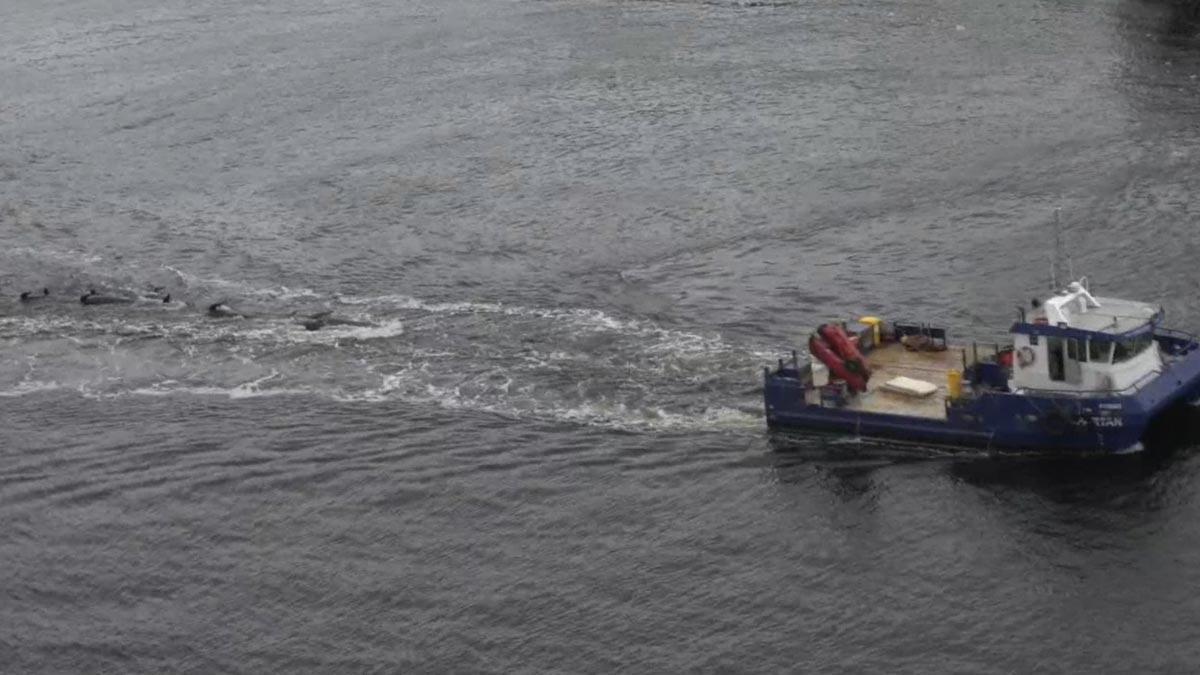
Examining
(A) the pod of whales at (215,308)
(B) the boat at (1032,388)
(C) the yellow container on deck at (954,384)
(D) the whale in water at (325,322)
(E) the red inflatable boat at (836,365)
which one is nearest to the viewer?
(B) the boat at (1032,388)

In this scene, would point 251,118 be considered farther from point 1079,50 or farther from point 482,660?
point 482,660

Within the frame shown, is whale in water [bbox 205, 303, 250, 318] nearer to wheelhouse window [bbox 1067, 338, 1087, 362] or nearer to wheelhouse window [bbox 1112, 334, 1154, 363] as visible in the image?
wheelhouse window [bbox 1067, 338, 1087, 362]

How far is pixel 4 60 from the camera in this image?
153500 millimetres

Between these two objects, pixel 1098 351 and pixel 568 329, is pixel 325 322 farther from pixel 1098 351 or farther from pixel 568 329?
pixel 1098 351

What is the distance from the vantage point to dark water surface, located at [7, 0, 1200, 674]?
57.6 m

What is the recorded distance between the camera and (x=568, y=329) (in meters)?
81.8

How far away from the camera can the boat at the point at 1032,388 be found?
63.8m

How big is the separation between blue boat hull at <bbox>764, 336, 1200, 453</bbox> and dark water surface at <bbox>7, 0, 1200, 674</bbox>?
1.00 metres

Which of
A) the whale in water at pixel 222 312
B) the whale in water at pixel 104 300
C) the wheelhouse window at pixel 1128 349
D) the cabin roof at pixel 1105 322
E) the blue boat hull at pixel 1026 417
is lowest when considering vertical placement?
the blue boat hull at pixel 1026 417

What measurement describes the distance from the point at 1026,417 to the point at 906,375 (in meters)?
7.38

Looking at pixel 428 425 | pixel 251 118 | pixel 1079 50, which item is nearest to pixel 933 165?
pixel 1079 50

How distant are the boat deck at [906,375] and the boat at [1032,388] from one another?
0.25 ft

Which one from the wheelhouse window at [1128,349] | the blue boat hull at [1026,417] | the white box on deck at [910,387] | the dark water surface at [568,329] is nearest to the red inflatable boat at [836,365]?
the white box on deck at [910,387]

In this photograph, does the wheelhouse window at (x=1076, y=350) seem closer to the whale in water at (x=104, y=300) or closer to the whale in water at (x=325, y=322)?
the whale in water at (x=325, y=322)
